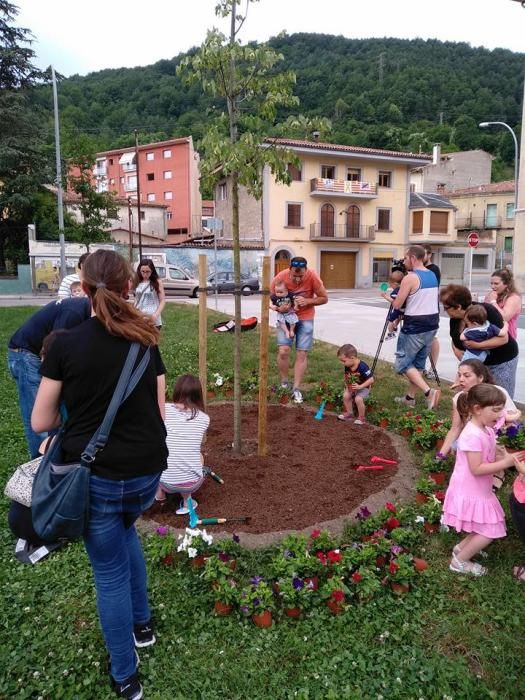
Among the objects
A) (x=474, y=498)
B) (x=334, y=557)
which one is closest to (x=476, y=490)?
(x=474, y=498)

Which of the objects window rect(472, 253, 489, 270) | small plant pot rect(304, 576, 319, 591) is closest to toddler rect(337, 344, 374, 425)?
small plant pot rect(304, 576, 319, 591)

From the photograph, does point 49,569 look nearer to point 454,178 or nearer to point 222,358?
point 222,358

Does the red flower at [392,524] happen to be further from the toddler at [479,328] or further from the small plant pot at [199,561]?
the toddler at [479,328]

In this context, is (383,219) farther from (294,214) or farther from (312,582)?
(312,582)

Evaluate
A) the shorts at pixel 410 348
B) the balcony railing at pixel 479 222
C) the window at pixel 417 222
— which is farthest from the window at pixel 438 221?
the shorts at pixel 410 348

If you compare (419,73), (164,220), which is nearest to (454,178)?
(419,73)

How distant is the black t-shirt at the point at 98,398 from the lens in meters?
2.00

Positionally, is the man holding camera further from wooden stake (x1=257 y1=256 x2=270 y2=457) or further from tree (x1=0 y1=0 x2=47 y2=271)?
tree (x1=0 y1=0 x2=47 y2=271)

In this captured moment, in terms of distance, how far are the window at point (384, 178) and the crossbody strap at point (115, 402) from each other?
41576mm

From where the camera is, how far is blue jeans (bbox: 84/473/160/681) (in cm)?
209

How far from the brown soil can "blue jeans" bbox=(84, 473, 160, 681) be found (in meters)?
1.29

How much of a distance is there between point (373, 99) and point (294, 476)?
74.1 meters

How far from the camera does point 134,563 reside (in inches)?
97.5

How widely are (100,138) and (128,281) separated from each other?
66.2 meters
